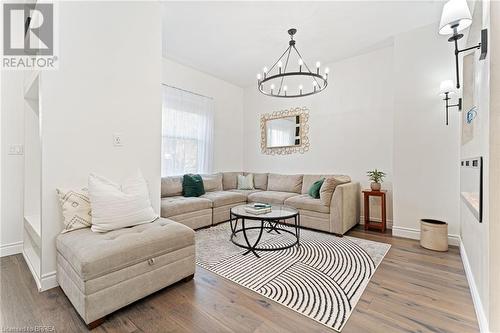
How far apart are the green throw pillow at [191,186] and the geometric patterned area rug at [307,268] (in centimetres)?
82

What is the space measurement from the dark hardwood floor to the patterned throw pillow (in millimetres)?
542

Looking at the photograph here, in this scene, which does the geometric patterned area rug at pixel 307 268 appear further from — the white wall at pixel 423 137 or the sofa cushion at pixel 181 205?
the white wall at pixel 423 137

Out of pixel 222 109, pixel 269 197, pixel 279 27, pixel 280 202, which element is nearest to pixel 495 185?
pixel 280 202

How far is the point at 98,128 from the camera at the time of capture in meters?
2.14

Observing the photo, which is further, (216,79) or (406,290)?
(216,79)

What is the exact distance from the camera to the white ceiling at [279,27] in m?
2.69

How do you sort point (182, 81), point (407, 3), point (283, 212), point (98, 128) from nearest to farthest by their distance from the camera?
1. point (98, 128)
2. point (407, 3)
3. point (283, 212)
4. point (182, 81)

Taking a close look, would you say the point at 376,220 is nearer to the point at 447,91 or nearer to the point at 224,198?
the point at 447,91

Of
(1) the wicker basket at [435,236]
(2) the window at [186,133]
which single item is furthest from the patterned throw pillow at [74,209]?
(1) the wicker basket at [435,236]

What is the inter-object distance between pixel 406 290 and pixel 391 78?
10.2ft

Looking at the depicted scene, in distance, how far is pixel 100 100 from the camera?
215 cm

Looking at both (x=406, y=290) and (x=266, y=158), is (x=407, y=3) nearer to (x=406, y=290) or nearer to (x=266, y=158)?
(x=406, y=290)

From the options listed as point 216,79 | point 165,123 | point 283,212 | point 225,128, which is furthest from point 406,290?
point 216,79

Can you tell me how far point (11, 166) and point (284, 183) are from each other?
3895 mm
